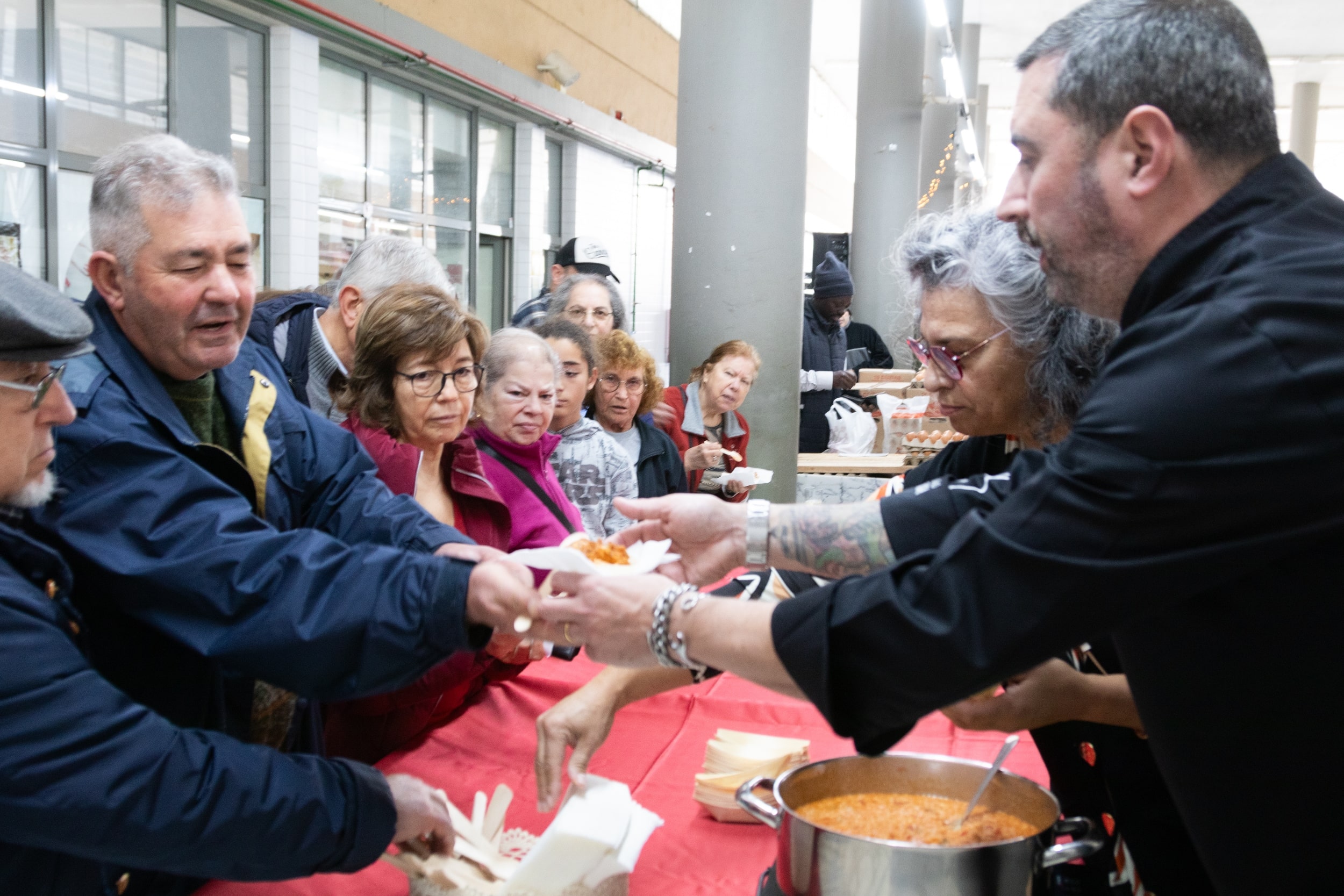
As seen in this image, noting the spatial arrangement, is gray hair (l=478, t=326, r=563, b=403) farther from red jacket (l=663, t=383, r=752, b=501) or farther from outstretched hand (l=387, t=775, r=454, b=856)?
outstretched hand (l=387, t=775, r=454, b=856)

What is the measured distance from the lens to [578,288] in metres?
5.35

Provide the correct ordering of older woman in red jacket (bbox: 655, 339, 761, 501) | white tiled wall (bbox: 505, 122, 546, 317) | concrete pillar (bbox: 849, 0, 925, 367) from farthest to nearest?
concrete pillar (bbox: 849, 0, 925, 367)
white tiled wall (bbox: 505, 122, 546, 317)
older woman in red jacket (bbox: 655, 339, 761, 501)

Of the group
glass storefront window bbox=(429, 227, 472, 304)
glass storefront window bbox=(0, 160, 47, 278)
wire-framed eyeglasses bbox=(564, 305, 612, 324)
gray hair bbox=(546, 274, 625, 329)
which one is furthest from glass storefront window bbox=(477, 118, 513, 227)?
wire-framed eyeglasses bbox=(564, 305, 612, 324)

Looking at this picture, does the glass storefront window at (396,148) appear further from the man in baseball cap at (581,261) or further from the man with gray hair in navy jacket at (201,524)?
the man with gray hair in navy jacket at (201,524)

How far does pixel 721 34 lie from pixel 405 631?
5.25 meters

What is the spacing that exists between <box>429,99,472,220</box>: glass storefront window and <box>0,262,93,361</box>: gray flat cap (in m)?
9.79

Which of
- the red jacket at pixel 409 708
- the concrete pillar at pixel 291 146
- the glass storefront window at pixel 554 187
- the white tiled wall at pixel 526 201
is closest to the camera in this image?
the red jacket at pixel 409 708

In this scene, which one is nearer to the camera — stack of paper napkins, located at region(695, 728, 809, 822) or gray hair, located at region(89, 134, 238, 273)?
gray hair, located at region(89, 134, 238, 273)

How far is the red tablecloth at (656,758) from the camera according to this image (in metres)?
1.67

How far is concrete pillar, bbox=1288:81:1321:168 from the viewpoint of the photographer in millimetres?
23188

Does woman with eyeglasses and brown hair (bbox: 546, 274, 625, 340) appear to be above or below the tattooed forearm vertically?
above

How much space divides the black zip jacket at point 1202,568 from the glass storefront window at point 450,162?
33.8 ft

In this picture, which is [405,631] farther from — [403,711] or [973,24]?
[973,24]

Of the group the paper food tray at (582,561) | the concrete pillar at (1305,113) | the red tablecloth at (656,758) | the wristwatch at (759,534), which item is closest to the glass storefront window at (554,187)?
the red tablecloth at (656,758)
